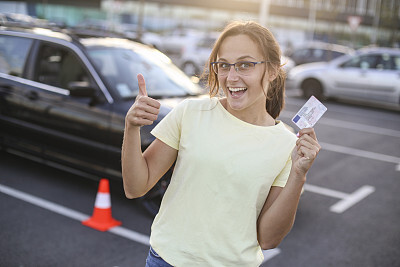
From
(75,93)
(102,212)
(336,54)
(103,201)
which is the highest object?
(75,93)

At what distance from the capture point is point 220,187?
1.90 m

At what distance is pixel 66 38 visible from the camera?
5672mm

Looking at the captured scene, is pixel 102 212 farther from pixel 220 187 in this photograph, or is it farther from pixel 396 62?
pixel 396 62

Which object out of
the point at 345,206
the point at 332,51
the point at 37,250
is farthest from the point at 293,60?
the point at 37,250

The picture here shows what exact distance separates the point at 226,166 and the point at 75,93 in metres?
3.62

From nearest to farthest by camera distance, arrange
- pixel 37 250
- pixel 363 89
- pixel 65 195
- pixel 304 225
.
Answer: pixel 37 250 → pixel 304 225 → pixel 65 195 → pixel 363 89

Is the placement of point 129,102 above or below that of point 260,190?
below

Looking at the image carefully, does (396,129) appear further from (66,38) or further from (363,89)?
(66,38)

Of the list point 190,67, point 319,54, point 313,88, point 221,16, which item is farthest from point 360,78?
point 221,16

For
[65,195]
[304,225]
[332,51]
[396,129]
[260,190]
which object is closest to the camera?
[260,190]

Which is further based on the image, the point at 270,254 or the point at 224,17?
the point at 224,17

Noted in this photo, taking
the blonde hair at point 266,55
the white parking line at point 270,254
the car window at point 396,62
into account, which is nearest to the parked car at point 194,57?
the car window at point 396,62

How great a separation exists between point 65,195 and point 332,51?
20.1 meters

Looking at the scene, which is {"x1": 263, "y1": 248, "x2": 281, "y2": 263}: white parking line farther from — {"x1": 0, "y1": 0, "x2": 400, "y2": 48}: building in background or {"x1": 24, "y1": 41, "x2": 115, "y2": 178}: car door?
{"x1": 0, "y1": 0, "x2": 400, "y2": 48}: building in background
